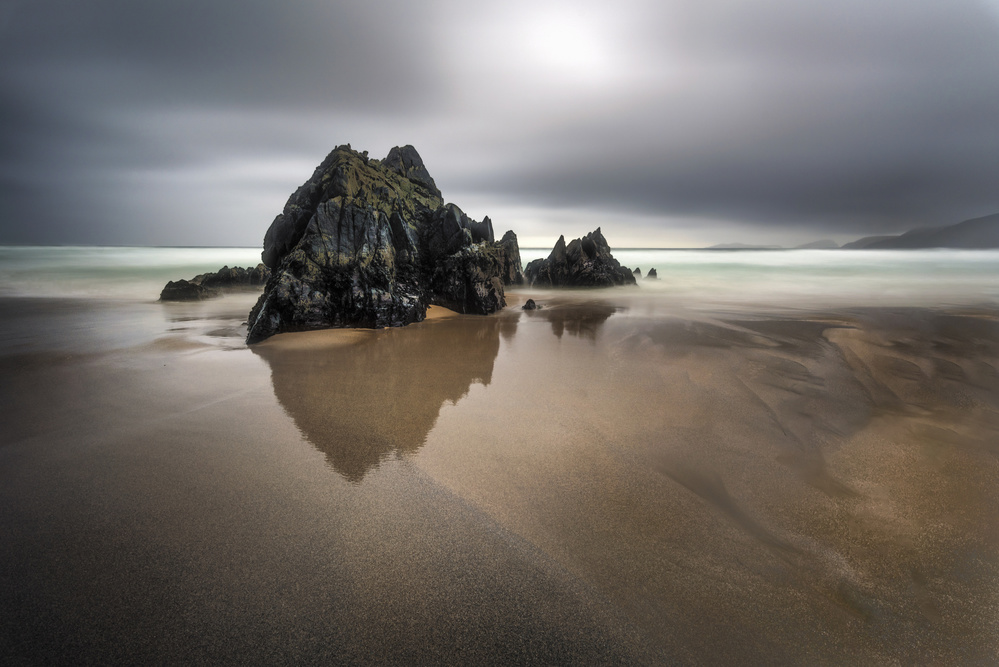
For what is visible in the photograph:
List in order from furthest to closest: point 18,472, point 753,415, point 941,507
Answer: point 753,415
point 18,472
point 941,507

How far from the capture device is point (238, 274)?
1958cm

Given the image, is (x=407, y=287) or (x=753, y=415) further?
(x=407, y=287)

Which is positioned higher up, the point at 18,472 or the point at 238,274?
the point at 238,274

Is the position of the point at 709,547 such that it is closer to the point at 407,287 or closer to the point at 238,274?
the point at 407,287

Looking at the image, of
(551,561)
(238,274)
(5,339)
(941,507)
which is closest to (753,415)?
(941,507)

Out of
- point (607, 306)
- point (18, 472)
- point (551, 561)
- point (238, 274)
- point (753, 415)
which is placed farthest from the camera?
point (238, 274)

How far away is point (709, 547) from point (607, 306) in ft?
44.2

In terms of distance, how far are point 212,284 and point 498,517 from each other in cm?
2050

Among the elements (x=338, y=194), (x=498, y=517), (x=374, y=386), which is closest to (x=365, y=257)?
(x=338, y=194)

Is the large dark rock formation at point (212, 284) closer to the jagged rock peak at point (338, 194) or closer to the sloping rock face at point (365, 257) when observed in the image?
the jagged rock peak at point (338, 194)

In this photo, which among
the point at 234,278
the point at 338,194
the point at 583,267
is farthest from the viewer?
the point at 583,267

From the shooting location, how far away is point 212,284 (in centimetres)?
1850

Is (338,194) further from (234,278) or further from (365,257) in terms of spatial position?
(234,278)

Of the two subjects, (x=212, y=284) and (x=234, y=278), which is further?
(x=234, y=278)
